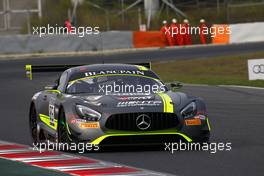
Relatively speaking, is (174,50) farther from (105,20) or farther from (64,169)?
(64,169)

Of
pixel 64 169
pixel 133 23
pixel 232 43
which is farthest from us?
pixel 133 23

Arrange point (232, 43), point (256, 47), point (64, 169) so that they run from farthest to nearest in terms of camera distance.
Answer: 1. point (232, 43)
2. point (256, 47)
3. point (64, 169)

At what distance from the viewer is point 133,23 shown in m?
52.5

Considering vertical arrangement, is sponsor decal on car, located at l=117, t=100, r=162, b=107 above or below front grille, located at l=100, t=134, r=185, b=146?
above

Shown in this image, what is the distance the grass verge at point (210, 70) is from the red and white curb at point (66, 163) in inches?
528

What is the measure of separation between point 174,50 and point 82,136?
33.1 metres

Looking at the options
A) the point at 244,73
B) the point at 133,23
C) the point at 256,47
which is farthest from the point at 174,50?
the point at 244,73

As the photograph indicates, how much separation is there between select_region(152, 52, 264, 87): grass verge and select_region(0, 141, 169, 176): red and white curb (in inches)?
528

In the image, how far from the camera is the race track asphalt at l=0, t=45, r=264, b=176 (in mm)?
10094

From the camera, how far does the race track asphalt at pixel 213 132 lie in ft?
33.1

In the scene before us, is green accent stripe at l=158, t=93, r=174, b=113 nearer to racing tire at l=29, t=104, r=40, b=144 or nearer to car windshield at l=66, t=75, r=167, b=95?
car windshield at l=66, t=75, r=167, b=95

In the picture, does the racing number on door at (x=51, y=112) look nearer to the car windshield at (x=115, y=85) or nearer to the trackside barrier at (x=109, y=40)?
the car windshield at (x=115, y=85)

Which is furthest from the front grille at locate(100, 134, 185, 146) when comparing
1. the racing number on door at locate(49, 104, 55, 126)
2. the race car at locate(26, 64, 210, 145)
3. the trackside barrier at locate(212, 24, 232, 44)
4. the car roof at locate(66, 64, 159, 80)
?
the trackside barrier at locate(212, 24, 232, 44)

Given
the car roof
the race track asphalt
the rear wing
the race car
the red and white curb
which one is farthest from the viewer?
the rear wing
